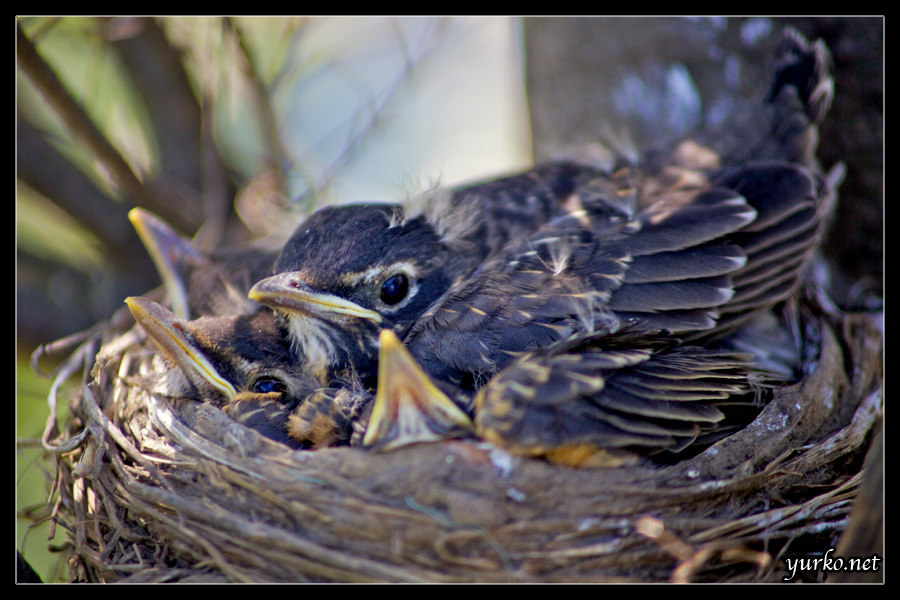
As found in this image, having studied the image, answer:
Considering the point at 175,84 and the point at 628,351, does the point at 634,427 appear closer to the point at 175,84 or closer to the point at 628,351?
the point at 628,351

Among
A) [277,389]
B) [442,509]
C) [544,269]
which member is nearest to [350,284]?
[277,389]

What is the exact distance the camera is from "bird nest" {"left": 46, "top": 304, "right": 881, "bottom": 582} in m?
1.14

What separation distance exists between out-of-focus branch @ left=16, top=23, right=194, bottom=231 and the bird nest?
920 mm

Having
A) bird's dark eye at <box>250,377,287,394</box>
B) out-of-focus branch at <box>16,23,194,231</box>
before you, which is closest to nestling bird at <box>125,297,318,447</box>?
bird's dark eye at <box>250,377,287,394</box>

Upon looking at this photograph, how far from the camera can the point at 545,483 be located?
1.17 meters

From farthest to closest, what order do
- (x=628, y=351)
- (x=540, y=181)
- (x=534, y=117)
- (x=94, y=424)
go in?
(x=534, y=117)
(x=540, y=181)
(x=94, y=424)
(x=628, y=351)

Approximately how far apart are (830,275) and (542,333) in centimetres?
142

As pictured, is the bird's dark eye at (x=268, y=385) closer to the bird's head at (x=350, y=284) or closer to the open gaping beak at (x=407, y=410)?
the bird's head at (x=350, y=284)

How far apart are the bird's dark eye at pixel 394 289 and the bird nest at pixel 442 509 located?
0.46 m

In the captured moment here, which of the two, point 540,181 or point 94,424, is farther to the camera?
point 540,181

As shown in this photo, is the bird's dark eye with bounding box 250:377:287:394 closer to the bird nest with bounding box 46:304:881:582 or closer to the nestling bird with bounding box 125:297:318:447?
the nestling bird with bounding box 125:297:318:447

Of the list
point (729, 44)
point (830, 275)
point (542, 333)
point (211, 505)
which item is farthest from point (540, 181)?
point (211, 505)

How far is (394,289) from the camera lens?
160cm

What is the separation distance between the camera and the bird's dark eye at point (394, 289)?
159cm
